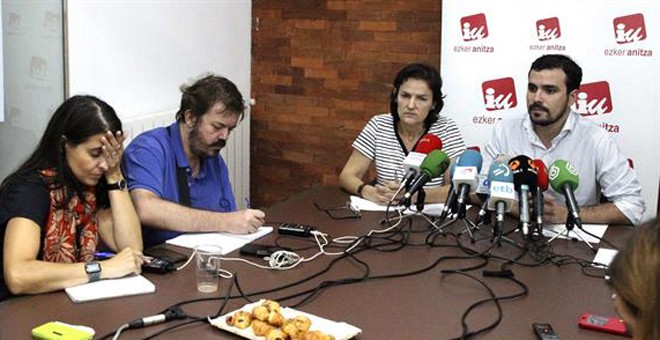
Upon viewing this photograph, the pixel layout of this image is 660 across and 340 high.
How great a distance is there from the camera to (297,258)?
2.15m

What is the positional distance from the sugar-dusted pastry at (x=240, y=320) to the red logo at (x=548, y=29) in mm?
2548

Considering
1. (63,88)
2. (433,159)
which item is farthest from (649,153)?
(63,88)

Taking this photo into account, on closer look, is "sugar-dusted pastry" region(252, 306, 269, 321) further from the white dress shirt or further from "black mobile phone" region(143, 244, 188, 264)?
the white dress shirt

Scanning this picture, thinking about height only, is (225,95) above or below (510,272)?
above

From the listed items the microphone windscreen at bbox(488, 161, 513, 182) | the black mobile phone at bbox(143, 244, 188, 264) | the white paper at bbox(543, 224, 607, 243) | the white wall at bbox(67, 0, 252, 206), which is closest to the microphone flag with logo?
the microphone windscreen at bbox(488, 161, 513, 182)

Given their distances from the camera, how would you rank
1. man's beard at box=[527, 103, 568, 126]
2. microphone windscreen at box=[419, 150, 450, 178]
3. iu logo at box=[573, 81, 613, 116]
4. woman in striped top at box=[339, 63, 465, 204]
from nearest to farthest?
microphone windscreen at box=[419, 150, 450, 178]
man's beard at box=[527, 103, 568, 126]
woman in striped top at box=[339, 63, 465, 204]
iu logo at box=[573, 81, 613, 116]

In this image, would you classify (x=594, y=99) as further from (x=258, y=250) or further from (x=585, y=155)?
(x=258, y=250)

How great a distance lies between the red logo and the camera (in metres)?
3.60

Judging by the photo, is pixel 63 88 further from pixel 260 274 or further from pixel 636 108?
pixel 636 108

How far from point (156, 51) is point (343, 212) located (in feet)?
5.14

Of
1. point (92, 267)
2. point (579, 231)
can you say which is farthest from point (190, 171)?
point (579, 231)

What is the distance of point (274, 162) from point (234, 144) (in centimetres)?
40

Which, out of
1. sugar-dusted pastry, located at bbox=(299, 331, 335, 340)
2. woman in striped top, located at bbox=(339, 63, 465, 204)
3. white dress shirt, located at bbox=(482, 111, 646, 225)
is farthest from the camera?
woman in striped top, located at bbox=(339, 63, 465, 204)

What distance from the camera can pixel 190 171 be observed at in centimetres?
265
